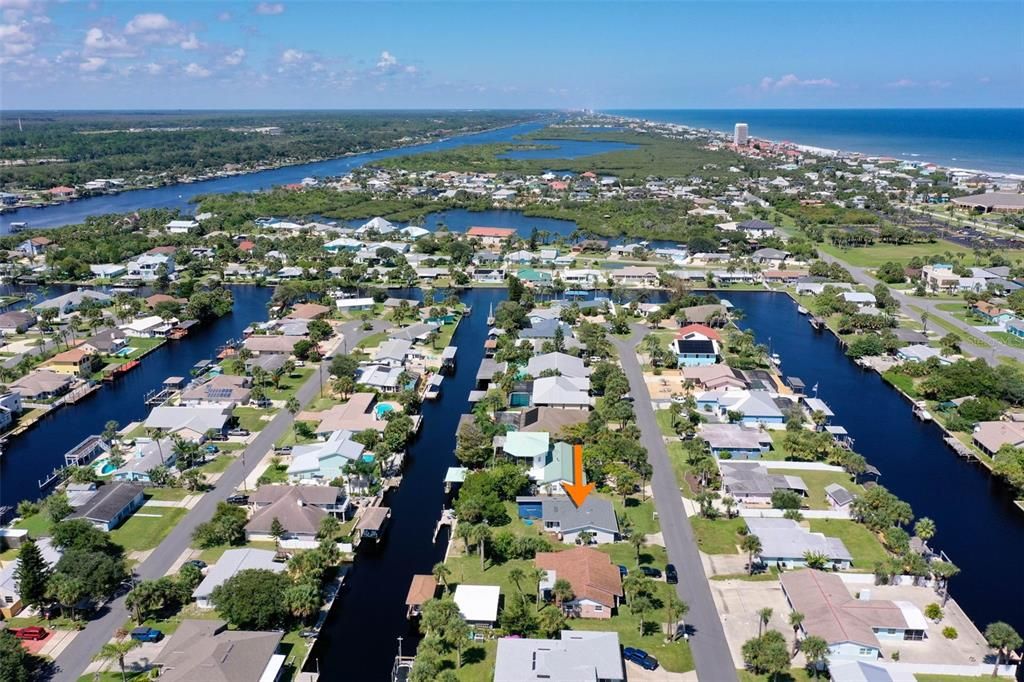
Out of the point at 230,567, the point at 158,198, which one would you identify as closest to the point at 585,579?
the point at 230,567

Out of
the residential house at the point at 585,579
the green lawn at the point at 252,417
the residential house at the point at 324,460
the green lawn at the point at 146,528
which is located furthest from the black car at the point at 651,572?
the green lawn at the point at 252,417

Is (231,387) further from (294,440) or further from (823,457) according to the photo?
(823,457)

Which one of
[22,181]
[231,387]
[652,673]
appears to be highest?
[22,181]

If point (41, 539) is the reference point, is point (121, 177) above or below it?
above

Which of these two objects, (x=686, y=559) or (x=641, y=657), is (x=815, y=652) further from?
(x=686, y=559)

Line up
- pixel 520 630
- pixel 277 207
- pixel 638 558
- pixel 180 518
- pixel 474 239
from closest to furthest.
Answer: pixel 520 630 < pixel 638 558 < pixel 180 518 < pixel 474 239 < pixel 277 207

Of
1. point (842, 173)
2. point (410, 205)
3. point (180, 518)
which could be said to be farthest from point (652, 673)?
point (842, 173)

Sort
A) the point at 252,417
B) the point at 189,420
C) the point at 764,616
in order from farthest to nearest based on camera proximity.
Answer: the point at 252,417 < the point at 189,420 < the point at 764,616

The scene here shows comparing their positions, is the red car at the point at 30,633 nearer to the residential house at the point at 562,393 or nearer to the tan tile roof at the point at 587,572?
the tan tile roof at the point at 587,572
